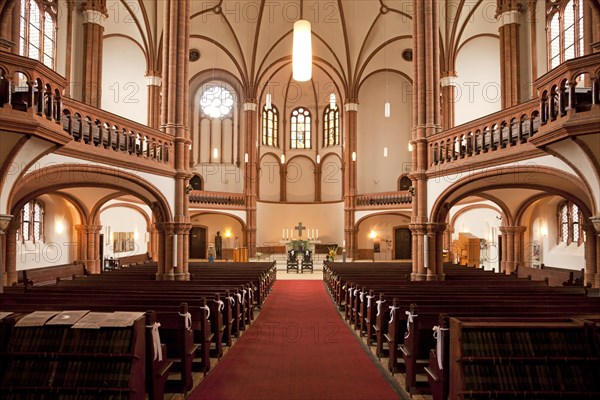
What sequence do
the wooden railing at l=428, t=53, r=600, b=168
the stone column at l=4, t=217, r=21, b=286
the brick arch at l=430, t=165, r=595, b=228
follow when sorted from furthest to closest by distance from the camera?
the stone column at l=4, t=217, r=21, b=286
the brick arch at l=430, t=165, r=595, b=228
the wooden railing at l=428, t=53, r=600, b=168

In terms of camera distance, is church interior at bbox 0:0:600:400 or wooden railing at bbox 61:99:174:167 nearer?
church interior at bbox 0:0:600:400

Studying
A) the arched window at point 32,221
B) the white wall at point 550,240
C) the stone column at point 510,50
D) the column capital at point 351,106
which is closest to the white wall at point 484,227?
the white wall at point 550,240

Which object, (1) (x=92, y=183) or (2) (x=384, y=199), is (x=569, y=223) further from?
(1) (x=92, y=183)

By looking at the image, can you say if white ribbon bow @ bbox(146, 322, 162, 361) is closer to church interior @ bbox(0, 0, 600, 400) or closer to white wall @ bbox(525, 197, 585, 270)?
church interior @ bbox(0, 0, 600, 400)

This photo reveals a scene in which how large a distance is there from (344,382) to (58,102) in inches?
291

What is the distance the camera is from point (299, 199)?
3725 centimetres

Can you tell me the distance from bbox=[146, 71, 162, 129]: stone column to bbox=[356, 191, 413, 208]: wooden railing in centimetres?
1525

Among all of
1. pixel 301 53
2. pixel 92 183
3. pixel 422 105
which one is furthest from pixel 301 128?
pixel 301 53

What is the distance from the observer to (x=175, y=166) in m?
15.3

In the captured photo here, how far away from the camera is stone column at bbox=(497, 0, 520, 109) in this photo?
67.6ft

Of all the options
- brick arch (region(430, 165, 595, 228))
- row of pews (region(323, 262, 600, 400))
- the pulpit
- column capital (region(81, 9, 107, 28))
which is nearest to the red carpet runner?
row of pews (region(323, 262, 600, 400))

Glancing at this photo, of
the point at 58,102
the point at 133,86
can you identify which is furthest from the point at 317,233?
the point at 58,102

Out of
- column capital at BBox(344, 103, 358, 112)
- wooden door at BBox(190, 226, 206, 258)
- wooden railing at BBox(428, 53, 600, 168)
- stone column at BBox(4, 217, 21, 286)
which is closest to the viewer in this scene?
wooden railing at BBox(428, 53, 600, 168)

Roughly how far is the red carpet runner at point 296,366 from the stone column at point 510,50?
1456cm
